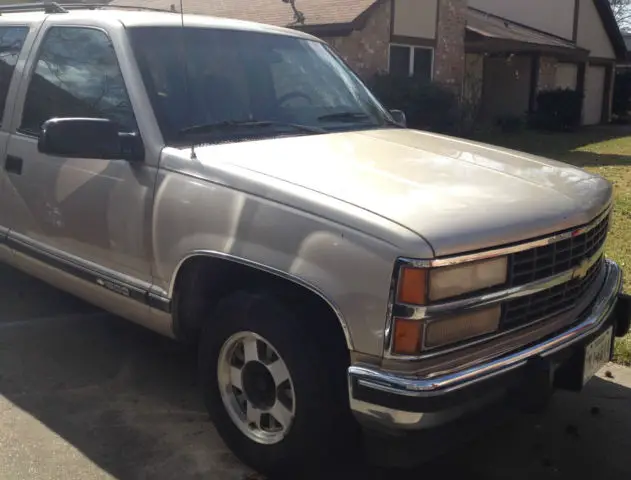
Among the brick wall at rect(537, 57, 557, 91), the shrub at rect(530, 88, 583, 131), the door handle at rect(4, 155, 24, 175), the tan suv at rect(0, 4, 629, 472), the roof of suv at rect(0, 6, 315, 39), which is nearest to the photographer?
the tan suv at rect(0, 4, 629, 472)

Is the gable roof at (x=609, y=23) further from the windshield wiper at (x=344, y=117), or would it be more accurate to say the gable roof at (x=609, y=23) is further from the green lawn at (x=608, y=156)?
the windshield wiper at (x=344, y=117)

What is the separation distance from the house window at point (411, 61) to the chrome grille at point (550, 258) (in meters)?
14.6

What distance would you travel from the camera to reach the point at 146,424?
393 centimetres

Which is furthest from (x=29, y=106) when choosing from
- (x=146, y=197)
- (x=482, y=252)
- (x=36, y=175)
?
(x=482, y=252)

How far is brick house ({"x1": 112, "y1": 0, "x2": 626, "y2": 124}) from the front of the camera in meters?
16.5

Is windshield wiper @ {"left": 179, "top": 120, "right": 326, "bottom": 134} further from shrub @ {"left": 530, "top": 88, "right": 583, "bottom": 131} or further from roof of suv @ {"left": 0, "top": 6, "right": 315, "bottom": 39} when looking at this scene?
shrub @ {"left": 530, "top": 88, "right": 583, "bottom": 131}

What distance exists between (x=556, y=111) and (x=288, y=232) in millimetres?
20759

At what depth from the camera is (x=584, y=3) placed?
1043 inches

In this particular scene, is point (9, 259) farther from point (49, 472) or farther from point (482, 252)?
point (482, 252)

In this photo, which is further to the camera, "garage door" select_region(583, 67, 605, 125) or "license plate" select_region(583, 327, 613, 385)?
"garage door" select_region(583, 67, 605, 125)

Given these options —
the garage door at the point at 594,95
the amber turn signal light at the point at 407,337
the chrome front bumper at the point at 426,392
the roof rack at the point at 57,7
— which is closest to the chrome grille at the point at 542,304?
the chrome front bumper at the point at 426,392

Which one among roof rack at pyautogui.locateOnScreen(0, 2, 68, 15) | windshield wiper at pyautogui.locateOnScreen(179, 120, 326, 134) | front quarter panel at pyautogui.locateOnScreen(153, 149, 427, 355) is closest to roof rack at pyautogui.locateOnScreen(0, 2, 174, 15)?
roof rack at pyautogui.locateOnScreen(0, 2, 68, 15)

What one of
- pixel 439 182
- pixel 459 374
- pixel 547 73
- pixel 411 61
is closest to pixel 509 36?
pixel 547 73

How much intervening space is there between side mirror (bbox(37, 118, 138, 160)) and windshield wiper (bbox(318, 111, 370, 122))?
1191 mm
